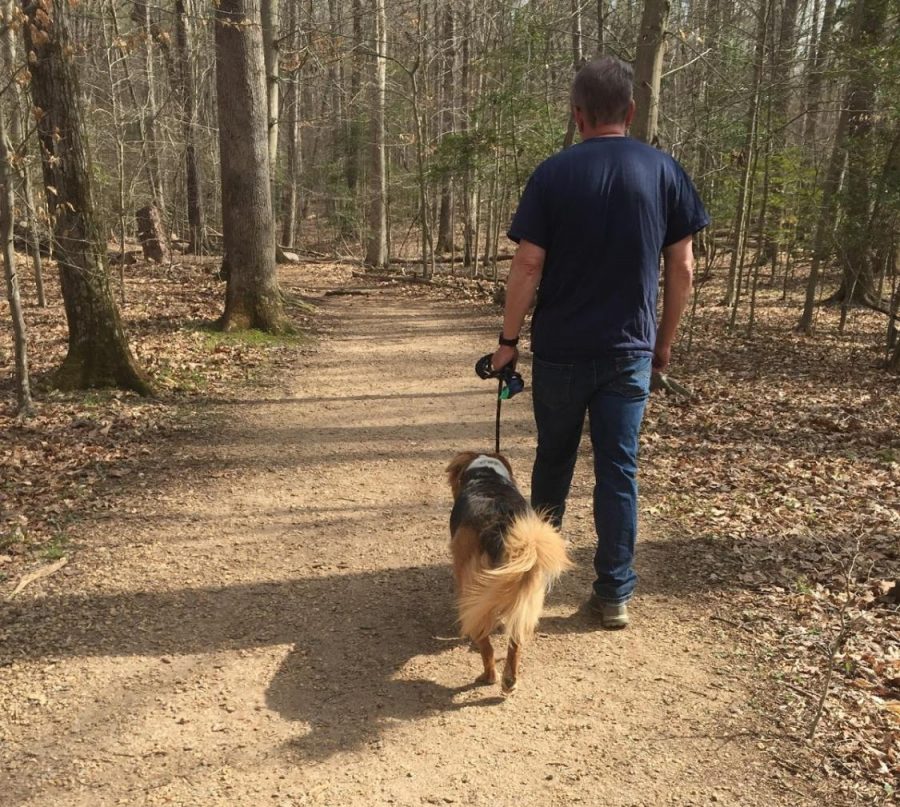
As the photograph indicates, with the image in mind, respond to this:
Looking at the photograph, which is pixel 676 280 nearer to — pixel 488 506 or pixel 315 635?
pixel 488 506

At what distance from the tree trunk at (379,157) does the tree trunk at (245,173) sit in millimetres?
8274

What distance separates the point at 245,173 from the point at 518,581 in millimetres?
8914

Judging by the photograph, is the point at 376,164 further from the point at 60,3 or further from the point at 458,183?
the point at 60,3

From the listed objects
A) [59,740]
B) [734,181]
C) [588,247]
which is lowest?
[59,740]

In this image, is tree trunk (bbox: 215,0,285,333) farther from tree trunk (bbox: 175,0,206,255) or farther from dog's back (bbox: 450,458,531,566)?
tree trunk (bbox: 175,0,206,255)

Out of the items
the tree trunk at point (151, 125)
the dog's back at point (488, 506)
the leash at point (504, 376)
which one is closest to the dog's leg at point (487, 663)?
the dog's back at point (488, 506)

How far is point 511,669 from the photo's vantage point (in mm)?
3117

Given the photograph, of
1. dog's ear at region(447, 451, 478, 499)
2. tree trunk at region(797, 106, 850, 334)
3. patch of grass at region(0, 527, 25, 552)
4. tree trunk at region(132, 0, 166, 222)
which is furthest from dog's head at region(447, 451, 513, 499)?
tree trunk at region(132, 0, 166, 222)

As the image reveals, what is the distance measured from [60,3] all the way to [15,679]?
252 inches

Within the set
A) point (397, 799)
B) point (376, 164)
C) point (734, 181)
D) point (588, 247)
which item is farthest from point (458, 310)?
point (397, 799)

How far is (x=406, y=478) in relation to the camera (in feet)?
19.4

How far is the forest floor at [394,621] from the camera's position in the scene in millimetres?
2727

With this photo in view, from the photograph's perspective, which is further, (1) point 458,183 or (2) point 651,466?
(1) point 458,183

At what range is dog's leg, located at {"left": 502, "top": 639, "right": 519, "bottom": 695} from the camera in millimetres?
3096
